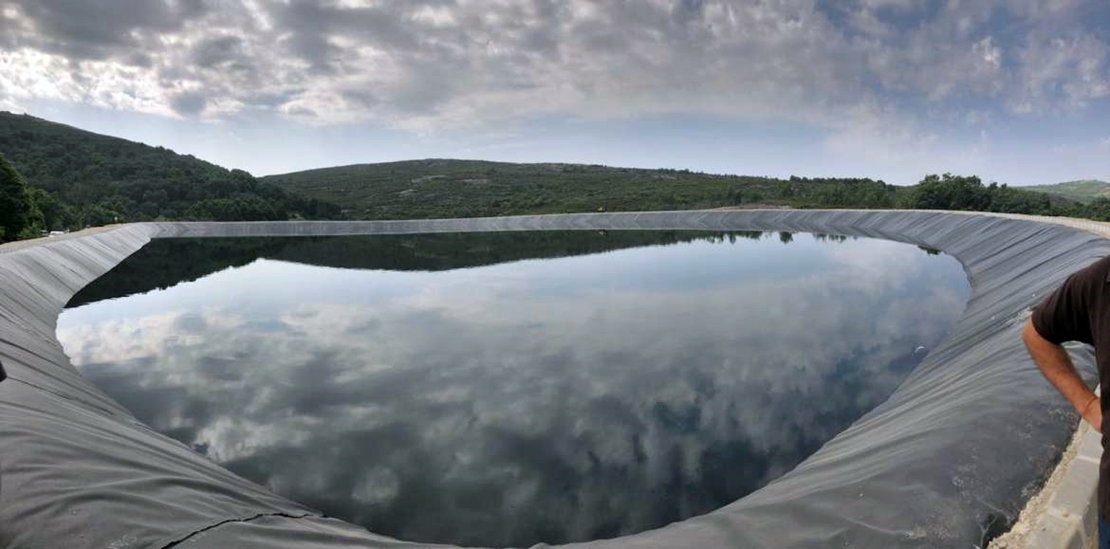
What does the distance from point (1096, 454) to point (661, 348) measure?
28.8 feet

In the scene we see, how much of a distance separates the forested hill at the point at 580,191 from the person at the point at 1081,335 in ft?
178

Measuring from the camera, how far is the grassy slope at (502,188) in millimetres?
77938

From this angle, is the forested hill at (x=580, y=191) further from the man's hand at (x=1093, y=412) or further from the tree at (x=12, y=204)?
the man's hand at (x=1093, y=412)

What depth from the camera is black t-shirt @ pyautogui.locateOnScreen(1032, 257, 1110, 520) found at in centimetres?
206

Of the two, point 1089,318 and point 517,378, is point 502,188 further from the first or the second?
point 1089,318

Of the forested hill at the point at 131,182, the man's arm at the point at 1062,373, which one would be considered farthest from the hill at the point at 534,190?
the man's arm at the point at 1062,373

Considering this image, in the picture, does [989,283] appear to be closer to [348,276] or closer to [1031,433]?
[1031,433]

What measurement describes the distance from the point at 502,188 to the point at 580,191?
15.1 m

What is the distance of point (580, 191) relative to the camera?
311 ft

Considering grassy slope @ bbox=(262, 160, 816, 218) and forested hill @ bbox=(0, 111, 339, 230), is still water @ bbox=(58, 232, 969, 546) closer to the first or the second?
forested hill @ bbox=(0, 111, 339, 230)

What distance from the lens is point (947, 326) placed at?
13.9 m

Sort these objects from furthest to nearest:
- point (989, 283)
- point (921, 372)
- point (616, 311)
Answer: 1. point (616, 311)
2. point (989, 283)
3. point (921, 372)

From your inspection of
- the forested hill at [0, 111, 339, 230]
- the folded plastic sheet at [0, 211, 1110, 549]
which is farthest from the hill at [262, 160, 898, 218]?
the folded plastic sheet at [0, 211, 1110, 549]

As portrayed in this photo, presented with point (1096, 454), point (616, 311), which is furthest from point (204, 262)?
point (1096, 454)
